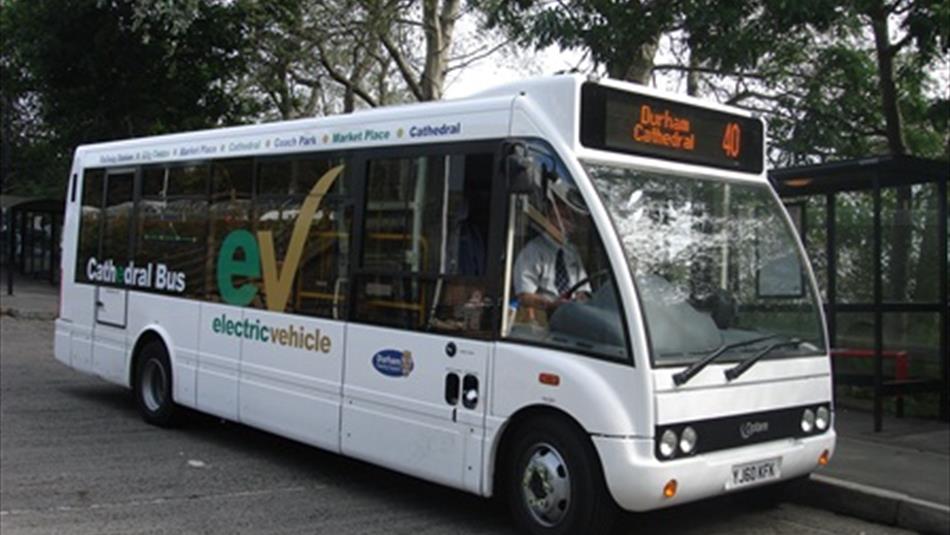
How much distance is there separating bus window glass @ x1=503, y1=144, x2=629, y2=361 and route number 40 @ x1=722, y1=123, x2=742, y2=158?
1400mm

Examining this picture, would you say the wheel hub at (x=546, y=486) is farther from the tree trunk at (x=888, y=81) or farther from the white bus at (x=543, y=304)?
the tree trunk at (x=888, y=81)

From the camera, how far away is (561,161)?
534cm

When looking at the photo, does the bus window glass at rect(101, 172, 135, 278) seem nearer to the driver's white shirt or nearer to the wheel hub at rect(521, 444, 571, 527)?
the driver's white shirt

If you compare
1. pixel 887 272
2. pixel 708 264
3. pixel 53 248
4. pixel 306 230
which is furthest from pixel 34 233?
pixel 708 264

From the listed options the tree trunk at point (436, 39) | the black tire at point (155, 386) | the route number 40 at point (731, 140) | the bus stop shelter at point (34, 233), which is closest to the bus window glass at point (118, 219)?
the black tire at point (155, 386)

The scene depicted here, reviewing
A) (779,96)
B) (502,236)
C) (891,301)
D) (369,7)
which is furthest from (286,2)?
(502,236)

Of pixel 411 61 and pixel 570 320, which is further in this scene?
pixel 411 61

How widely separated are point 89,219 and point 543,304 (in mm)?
6458

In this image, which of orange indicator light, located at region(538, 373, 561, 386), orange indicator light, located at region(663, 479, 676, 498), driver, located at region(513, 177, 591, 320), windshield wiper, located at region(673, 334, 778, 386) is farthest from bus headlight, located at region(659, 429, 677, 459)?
driver, located at region(513, 177, 591, 320)

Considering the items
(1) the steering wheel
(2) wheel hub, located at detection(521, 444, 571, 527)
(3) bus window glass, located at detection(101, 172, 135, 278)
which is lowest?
(2) wheel hub, located at detection(521, 444, 571, 527)

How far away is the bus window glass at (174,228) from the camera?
8.34 m

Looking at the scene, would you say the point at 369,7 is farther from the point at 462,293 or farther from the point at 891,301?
the point at 462,293

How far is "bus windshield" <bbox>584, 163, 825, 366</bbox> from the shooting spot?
521 centimetres

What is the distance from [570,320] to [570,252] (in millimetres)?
402
